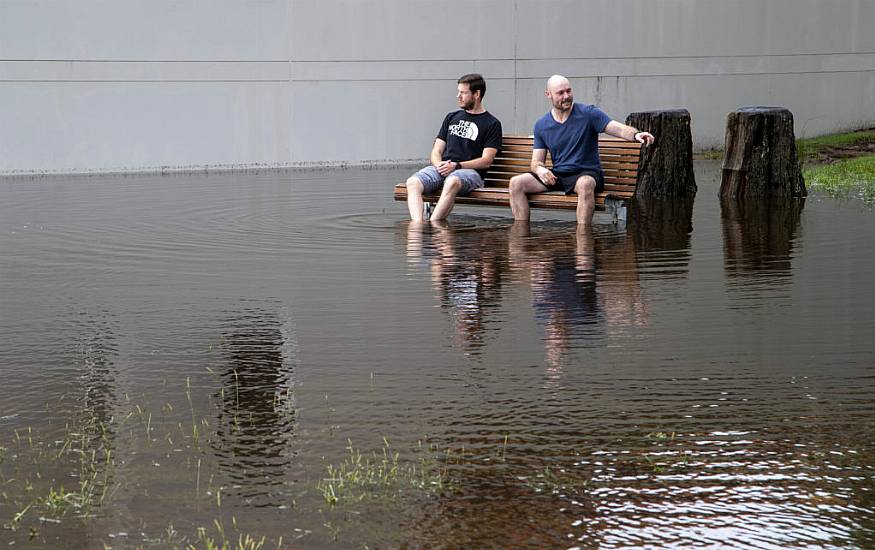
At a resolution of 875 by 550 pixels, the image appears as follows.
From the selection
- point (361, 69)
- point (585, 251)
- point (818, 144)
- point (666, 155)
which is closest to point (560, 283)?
point (585, 251)

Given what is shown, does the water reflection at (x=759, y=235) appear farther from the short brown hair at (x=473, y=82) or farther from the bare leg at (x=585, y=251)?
the short brown hair at (x=473, y=82)

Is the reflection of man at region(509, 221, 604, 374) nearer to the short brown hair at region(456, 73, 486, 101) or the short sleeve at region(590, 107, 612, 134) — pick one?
the short sleeve at region(590, 107, 612, 134)

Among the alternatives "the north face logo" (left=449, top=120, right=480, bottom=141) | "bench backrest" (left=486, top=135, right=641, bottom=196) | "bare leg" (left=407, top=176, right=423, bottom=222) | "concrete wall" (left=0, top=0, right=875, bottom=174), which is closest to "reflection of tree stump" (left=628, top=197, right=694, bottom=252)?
"bench backrest" (left=486, top=135, right=641, bottom=196)

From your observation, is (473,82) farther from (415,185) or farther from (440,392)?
(440,392)

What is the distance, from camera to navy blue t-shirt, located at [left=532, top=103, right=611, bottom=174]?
1190 centimetres

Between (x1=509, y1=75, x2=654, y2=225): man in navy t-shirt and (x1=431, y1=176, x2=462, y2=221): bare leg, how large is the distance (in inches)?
20.9

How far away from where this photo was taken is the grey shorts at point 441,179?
12.5m

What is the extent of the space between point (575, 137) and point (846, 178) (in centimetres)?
578

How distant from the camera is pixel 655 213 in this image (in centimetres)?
1344

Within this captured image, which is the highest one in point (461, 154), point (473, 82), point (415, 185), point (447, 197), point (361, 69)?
point (361, 69)

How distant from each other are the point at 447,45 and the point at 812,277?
12680 millimetres

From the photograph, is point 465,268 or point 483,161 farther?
point 483,161

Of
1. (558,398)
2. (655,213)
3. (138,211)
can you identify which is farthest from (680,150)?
(558,398)

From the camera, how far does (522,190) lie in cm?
1212
